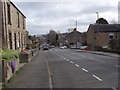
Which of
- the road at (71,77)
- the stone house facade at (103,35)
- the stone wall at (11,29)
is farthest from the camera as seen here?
the stone house facade at (103,35)

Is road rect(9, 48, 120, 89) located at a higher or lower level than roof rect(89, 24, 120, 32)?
lower

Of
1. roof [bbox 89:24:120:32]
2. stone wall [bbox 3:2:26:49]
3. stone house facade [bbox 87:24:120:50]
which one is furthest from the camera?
roof [bbox 89:24:120:32]

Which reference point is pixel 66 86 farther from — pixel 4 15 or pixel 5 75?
pixel 4 15

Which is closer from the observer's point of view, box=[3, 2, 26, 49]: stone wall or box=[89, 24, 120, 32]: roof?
box=[3, 2, 26, 49]: stone wall

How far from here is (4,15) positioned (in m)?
17.7

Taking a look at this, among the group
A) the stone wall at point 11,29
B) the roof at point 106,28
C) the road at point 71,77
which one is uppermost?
the roof at point 106,28

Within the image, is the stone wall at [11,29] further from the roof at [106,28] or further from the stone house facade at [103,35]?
the roof at [106,28]

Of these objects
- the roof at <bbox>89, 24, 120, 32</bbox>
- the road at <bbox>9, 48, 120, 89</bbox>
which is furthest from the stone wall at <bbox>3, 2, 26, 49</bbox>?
the roof at <bbox>89, 24, 120, 32</bbox>

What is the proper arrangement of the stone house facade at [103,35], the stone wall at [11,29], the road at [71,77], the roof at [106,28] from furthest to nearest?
the roof at [106,28], the stone house facade at [103,35], the stone wall at [11,29], the road at [71,77]

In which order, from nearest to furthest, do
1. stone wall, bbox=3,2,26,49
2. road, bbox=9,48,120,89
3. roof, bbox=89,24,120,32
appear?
road, bbox=9,48,120,89 → stone wall, bbox=3,2,26,49 → roof, bbox=89,24,120,32

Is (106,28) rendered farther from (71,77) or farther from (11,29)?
(71,77)

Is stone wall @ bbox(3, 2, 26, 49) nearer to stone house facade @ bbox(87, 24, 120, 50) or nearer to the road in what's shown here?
the road

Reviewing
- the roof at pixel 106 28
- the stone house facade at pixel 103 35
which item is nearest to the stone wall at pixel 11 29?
the stone house facade at pixel 103 35

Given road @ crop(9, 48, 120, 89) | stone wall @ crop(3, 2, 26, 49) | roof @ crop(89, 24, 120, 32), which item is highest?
roof @ crop(89, 24, 120, 32)
